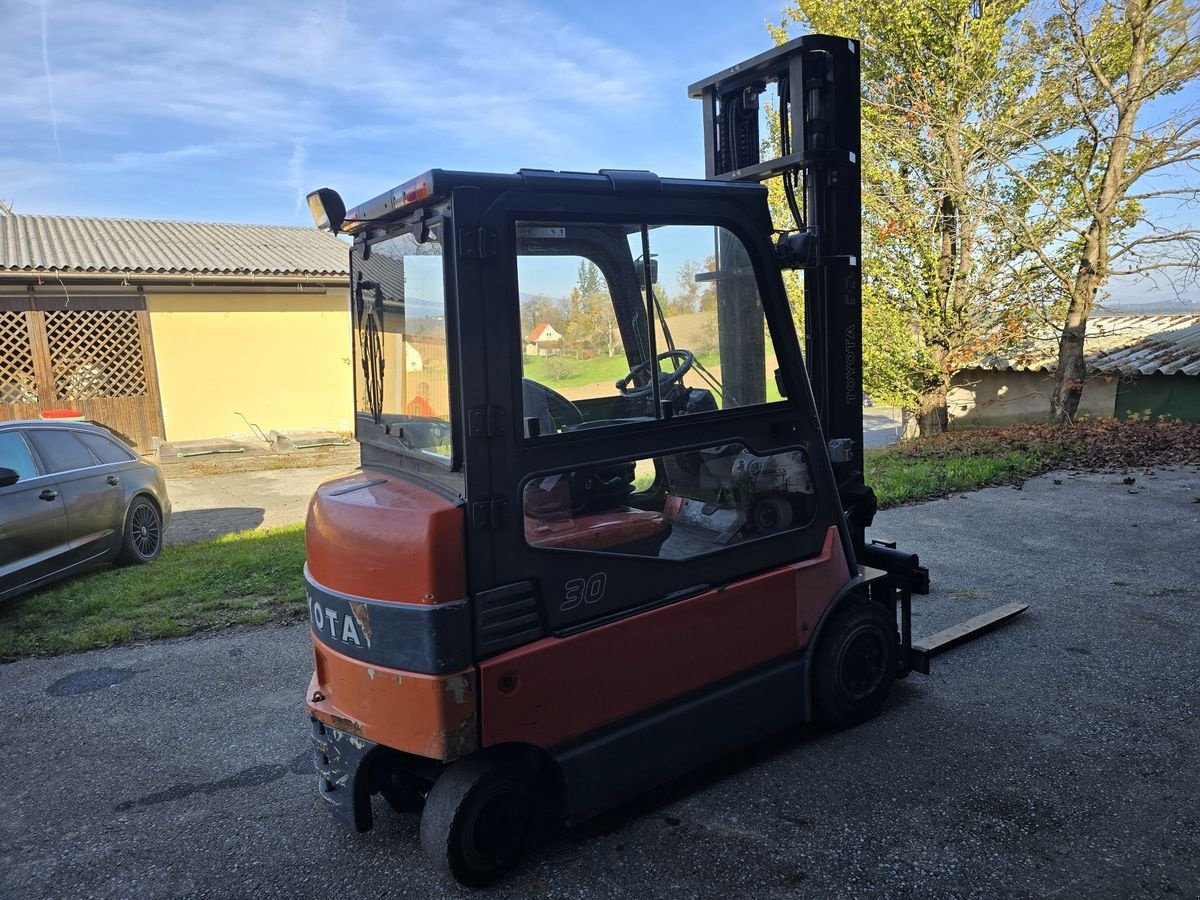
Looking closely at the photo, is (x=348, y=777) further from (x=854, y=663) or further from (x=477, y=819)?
(x=854, y=663)

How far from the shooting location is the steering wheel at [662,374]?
10.5 feet

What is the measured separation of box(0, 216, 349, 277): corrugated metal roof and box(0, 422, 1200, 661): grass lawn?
8610mm

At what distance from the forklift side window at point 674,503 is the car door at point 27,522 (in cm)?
523

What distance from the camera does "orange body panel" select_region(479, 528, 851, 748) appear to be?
114 inches

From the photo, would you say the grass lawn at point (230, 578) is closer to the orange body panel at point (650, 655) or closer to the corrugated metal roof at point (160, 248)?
the orange body panel at point (650, 655)

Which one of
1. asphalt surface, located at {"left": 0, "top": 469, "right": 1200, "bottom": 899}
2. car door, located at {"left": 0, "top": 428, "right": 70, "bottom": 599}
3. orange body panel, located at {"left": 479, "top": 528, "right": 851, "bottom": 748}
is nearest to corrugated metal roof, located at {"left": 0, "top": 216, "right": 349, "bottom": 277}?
car door, located at {"left": 0, "top": 428, "right": 70, "bottom": 599}

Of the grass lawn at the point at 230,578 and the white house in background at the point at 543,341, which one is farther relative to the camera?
the grass lawn at the point at 230,578

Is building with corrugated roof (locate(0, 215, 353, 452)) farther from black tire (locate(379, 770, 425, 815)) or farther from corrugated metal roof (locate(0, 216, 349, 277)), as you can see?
black tire (locate(379, 770, 425, 815))

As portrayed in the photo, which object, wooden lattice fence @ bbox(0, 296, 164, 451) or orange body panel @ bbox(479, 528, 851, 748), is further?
wooden lattice fence @ bbox(0, 296, 164, 451)

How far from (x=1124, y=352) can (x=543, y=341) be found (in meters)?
18.4

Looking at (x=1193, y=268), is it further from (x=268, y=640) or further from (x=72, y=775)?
(x=72, y=775)

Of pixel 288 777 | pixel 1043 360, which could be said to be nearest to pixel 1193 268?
pixel 1043 360

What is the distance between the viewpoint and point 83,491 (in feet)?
23.1

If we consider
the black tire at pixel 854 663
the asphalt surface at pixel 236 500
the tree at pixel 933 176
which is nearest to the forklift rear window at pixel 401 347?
the black tire at pixel 854 663
